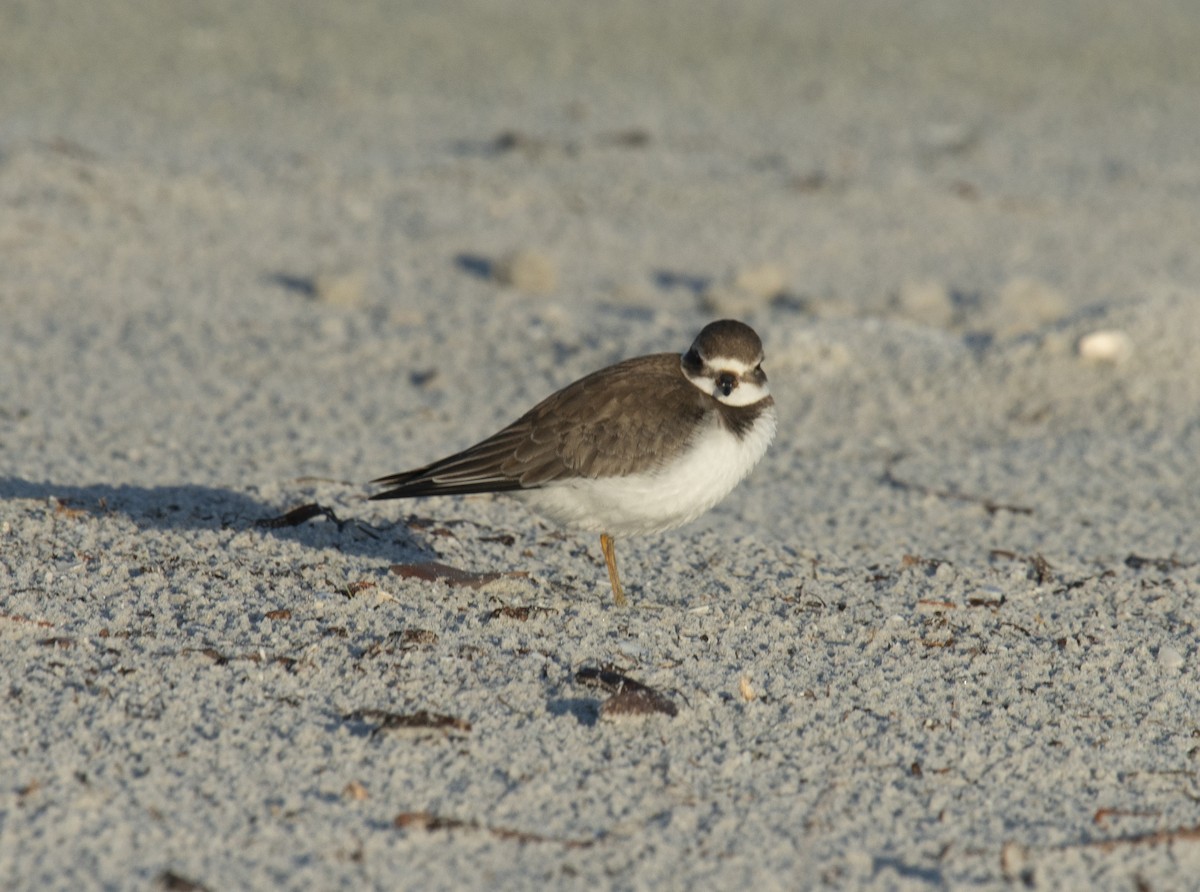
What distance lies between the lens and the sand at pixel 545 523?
11.8ft

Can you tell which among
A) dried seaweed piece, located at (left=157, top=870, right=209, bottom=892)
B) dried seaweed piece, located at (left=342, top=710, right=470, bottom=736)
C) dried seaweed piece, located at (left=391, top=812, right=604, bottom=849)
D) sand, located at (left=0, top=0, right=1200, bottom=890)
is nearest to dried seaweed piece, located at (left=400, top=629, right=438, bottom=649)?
sand, located at (left=0, top=0, right=1200, bottom=890)

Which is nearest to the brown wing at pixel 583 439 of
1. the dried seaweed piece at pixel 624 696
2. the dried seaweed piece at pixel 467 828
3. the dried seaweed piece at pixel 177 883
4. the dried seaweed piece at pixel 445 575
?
the dried seaweed piece at pixel 445 575

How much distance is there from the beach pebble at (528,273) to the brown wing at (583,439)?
483cm

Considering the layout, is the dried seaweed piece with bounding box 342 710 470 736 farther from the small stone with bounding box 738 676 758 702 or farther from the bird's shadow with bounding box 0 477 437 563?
the bird's shadow with bounding box 0 477 437 563

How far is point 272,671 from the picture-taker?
165 inches

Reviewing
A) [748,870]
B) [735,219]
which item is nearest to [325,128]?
[735,219]

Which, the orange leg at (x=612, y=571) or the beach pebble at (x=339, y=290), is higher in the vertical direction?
the beach pebble at (x=339, y=290)

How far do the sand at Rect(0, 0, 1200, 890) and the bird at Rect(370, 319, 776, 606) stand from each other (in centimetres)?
31

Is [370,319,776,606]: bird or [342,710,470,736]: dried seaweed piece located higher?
[370,319,776,606]: bird

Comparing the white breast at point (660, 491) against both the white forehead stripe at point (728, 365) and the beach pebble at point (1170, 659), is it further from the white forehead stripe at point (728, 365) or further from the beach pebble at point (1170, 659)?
the beach pebble at point (1170, 659)

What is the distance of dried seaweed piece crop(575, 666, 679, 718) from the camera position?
4.04 m

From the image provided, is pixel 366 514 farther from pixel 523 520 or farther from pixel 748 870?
pixel 748 870

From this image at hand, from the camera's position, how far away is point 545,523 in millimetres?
6023

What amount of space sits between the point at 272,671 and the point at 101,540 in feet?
4.16
